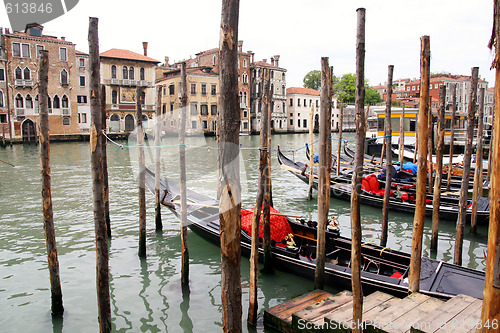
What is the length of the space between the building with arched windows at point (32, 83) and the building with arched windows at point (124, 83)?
2525 mm

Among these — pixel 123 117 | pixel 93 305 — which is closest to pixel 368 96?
pixel 123 117

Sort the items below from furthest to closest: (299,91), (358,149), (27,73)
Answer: (299,91) → (27,73) → (358,149)

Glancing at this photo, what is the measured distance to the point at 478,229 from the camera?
22.8 ft

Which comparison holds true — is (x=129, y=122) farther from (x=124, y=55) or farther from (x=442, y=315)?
(x=442, y=315)

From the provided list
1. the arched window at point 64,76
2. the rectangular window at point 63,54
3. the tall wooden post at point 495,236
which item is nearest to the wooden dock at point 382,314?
the tall wooden post at point 495,236

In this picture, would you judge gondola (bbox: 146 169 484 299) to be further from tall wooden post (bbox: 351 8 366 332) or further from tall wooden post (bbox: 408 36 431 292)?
tall wooden post (bbox: 351 8 366 332)

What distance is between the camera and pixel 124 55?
30062 millimetres

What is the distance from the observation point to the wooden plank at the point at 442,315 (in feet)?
8.85

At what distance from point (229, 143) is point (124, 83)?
30.2m

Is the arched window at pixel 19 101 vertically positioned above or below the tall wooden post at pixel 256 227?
above

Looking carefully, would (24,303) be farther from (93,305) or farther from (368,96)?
(368,96)

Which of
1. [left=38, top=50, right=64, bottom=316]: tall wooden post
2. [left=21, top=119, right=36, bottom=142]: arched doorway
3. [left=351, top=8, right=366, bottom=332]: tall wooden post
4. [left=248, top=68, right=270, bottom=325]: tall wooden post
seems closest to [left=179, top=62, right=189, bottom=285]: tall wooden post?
[left=248, top=68, right=270, bottom=325]: tall wooden post

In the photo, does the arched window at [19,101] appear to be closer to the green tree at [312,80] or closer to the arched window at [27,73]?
the arched window at [27,73]

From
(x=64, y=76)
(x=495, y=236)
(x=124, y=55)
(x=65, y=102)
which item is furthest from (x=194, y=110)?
(x=495, y=236)
